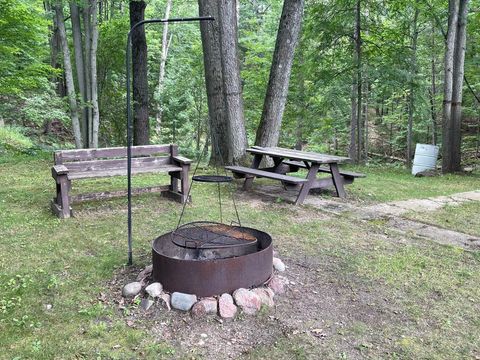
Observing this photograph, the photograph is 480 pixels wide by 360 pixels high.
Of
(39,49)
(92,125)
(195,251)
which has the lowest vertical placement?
(195,251)

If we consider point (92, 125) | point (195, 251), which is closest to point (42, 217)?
point (195, 251)

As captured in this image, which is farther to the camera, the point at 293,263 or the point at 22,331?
the point at 293,263

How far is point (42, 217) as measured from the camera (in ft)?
17.1

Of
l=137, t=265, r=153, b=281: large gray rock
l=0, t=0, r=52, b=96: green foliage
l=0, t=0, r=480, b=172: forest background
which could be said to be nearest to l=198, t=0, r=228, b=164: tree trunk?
l=0, t=0, r=480, b=172: forest background

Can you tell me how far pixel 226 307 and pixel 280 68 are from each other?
594cm

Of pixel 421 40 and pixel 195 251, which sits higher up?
pixel 421 40

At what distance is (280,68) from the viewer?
314 inches

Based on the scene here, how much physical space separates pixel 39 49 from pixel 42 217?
292 inches

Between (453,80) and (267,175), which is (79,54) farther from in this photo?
(453,80)

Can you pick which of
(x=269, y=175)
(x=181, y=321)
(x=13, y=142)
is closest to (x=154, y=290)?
(x=181, y=321)

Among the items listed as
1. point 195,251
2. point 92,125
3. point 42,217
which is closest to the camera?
point 195,251

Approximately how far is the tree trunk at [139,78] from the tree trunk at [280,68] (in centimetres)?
315

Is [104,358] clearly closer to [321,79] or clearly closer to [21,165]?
[21,165]

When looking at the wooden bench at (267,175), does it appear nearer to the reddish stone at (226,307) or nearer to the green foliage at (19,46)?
the reddish stone at (226,307)
